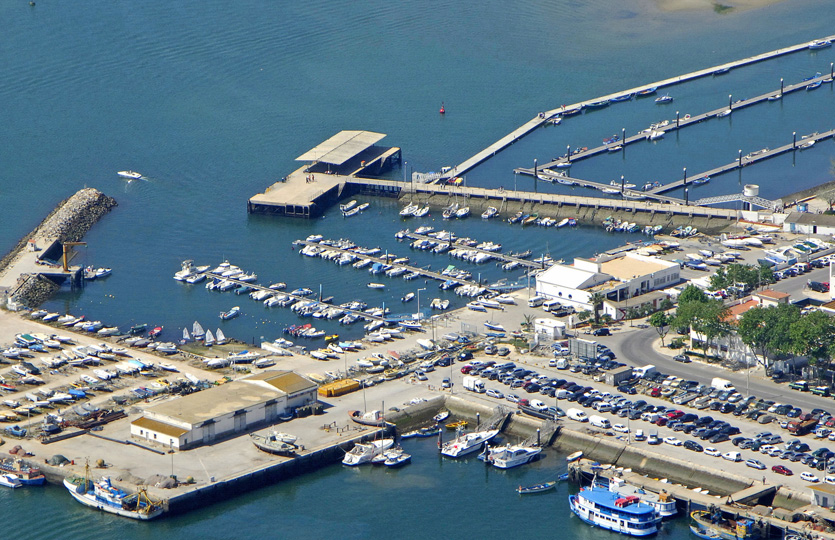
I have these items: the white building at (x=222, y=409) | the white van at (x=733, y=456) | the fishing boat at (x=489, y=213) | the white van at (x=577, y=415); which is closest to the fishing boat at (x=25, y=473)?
the white building at (x=222, y=409)

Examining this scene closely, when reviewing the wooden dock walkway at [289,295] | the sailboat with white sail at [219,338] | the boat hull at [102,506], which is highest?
the wooden dock walkway at [289,295]

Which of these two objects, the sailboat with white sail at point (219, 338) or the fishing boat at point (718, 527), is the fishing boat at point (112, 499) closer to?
the sailboat with white sail at point (219, 338)

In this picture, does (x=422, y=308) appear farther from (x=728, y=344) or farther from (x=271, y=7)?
(x=271, y=7)

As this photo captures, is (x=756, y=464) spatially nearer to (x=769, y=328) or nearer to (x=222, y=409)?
(x=769, y=328)

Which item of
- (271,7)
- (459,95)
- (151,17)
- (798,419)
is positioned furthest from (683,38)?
(798,419)

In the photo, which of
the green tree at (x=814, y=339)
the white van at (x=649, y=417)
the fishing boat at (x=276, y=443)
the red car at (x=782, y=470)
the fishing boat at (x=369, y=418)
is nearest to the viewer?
the red car at (x=782, y=470)

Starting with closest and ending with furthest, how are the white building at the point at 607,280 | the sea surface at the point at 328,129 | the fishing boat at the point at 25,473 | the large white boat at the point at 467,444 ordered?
the sea surface at the point at 328,129 < the fishing boat at the point at 25,473 < the large white boat at the point at 467,444 < the white building at the point at 607,280

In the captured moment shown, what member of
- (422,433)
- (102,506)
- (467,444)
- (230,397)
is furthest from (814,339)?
(102,506)
